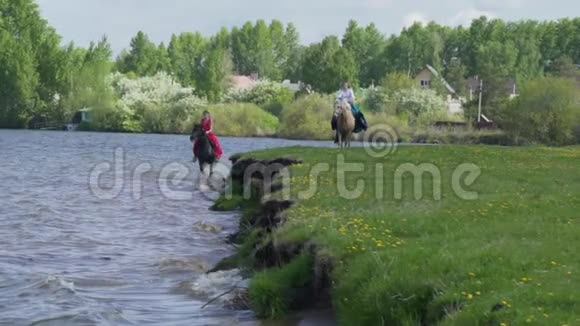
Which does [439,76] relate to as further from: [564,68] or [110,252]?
[110,252]

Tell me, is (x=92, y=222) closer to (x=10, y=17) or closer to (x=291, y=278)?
(x=291, y=278)

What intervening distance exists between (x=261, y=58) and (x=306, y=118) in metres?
90.4

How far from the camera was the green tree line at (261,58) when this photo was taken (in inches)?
4190

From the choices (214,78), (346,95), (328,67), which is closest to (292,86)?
(214,78)

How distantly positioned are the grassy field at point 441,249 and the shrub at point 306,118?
73305mm

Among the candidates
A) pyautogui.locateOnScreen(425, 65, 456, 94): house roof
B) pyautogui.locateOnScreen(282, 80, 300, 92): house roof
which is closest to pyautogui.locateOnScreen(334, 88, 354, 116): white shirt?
pyautogui.locateOnScreen(282, 80, 300, 92): house roof

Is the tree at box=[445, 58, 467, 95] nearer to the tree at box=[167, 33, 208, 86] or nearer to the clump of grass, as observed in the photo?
the tree at box=[167, 33, 208, 86]

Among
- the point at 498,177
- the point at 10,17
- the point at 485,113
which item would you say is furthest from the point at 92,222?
the point at 10,17

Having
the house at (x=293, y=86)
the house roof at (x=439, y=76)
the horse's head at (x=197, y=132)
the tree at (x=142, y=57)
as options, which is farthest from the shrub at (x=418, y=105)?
the horse's head at (x=197, y=132)

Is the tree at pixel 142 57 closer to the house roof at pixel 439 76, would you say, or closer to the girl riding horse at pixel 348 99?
the house roof at pixel 439 76

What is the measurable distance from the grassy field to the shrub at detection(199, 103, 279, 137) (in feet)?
259

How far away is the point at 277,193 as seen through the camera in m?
17.2

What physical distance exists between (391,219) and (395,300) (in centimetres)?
382

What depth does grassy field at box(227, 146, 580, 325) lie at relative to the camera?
818cm
